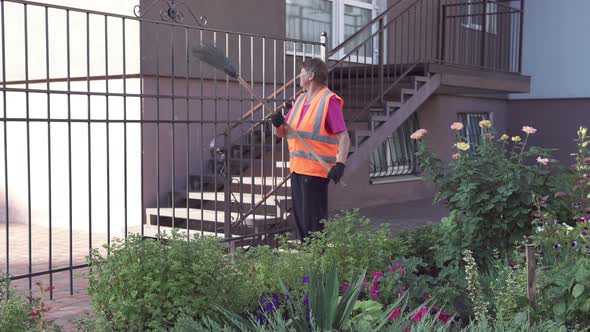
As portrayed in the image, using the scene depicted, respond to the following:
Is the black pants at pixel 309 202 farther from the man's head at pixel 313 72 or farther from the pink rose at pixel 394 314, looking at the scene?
the pink rose at pixel 394 314

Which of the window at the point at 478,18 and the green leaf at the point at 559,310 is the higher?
the window at the point at 478,18

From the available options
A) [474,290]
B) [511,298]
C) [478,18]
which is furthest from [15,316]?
[478,18]

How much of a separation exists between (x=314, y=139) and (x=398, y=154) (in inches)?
279

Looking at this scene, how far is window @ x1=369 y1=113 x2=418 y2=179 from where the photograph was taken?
12.7 metres

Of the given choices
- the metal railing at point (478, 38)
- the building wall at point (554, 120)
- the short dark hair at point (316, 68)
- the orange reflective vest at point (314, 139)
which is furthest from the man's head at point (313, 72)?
the building wall at point (554, 120)

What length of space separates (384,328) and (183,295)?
3.38 ft

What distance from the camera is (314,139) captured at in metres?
6.30

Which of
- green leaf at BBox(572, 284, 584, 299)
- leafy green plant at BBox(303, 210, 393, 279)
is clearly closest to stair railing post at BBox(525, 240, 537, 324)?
green leaf at BBox(572, 284, 584, 299)

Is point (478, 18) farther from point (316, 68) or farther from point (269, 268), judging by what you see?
point (269, 268)

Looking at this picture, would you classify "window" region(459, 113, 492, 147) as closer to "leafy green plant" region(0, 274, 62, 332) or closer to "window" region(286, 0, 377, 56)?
"window" region(286, 0, 377, 56)

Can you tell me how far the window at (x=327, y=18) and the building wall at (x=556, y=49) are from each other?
5.12 m

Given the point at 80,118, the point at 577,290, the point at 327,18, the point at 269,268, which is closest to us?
the point at 577,290

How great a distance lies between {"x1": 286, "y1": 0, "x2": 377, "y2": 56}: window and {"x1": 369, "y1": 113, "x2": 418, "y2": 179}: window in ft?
6.33

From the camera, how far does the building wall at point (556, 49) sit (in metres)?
15.5
